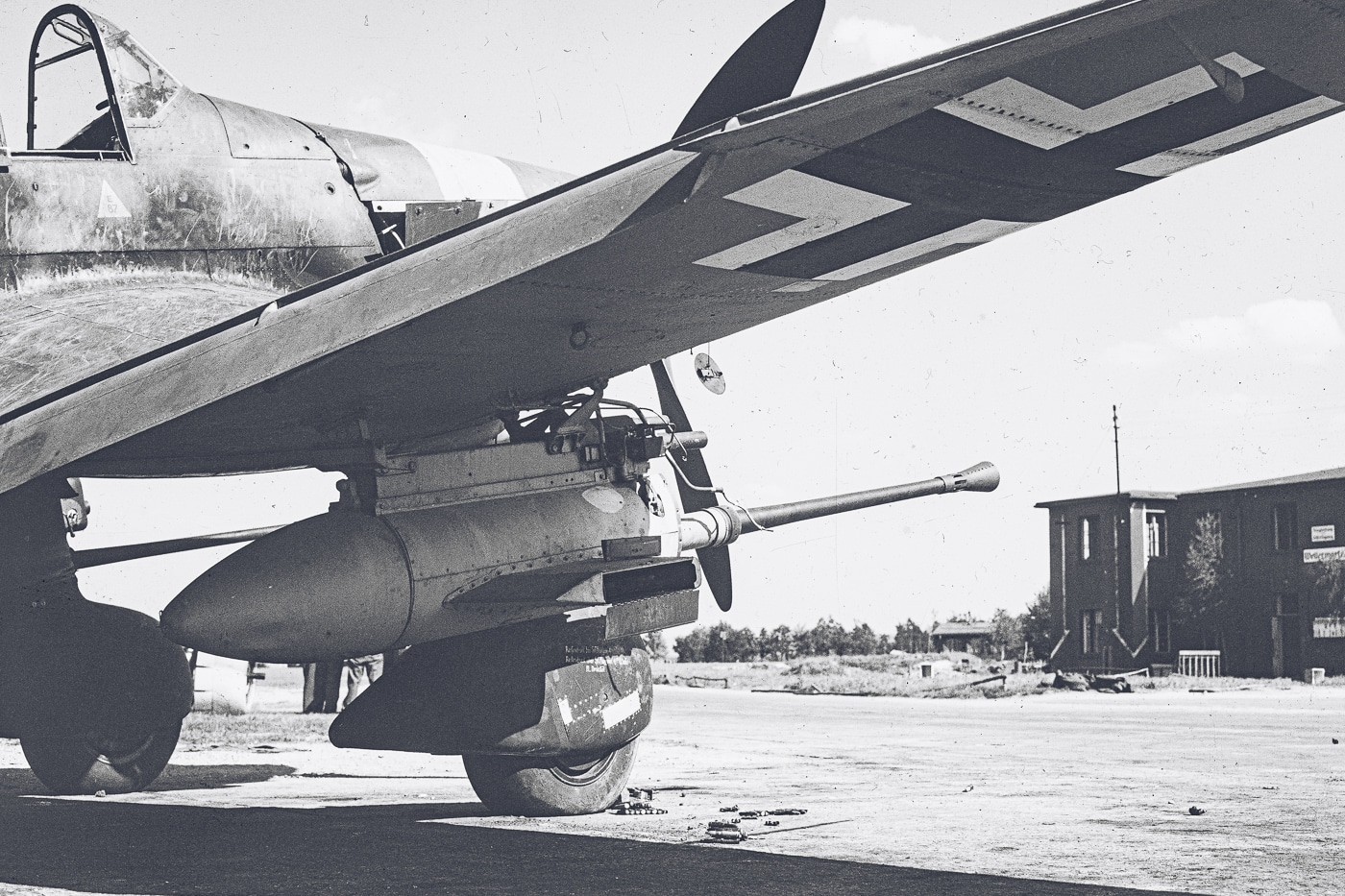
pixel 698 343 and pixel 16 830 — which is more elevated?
pixel 698 343

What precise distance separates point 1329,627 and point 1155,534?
9008mm

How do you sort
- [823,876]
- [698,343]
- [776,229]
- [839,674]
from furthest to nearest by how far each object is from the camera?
[839,674] < [698,343] < [823,876] < [776,229]

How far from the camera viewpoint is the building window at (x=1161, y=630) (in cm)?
4706

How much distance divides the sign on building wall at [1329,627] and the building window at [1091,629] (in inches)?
326

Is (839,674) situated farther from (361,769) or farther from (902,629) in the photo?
(902,629)

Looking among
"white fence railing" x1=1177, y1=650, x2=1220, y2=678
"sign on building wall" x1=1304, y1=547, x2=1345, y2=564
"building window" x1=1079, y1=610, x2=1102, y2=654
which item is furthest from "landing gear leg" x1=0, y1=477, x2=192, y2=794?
"building window" x1=1079, y1=610, x2=1102, y2=654

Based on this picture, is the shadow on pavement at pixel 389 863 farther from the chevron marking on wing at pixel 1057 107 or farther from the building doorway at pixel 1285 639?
the building doorway at pixel 1285 639

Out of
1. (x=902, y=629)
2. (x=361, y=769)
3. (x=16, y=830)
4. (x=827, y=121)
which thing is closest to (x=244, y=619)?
(x=16, y=830)

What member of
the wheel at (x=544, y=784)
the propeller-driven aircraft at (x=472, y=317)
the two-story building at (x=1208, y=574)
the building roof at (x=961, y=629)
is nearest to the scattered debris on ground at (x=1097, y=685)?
the two-story building at (x=1208, y=574)

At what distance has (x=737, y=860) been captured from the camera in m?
6.00

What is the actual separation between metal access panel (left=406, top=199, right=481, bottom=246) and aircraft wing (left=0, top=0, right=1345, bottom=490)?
1737mm

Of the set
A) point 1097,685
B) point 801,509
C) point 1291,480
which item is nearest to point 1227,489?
point 1291,480

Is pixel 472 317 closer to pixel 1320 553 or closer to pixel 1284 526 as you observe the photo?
pixel 1320 553

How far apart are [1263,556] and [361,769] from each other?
3794 cm
